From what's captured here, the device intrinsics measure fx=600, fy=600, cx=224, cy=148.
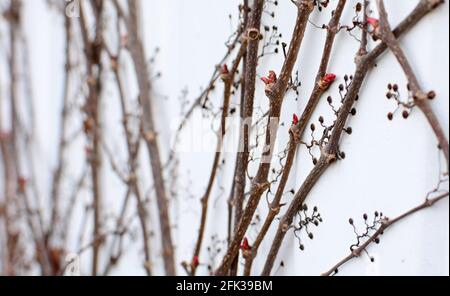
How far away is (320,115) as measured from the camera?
840mm

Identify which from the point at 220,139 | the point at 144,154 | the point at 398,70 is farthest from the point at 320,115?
the point at 144,154

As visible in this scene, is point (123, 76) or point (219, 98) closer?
point (219, 98)

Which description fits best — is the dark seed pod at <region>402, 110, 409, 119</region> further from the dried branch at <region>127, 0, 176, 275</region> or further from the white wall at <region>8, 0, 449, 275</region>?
the dried branch at <region>127, 0, 176, 275</region>

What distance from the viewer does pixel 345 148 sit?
79 centimetres

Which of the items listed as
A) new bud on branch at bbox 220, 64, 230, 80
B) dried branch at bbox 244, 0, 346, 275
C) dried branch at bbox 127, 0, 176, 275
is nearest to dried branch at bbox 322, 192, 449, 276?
dried branch at bbox 244, 0, 346, 275

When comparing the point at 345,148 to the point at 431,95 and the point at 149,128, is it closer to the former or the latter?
the point at 431,95

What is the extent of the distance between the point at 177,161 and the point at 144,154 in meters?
0.13

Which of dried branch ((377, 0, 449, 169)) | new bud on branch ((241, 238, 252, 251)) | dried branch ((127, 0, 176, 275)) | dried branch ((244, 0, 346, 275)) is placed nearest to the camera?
dried branch ((377, 0, 449, 169))

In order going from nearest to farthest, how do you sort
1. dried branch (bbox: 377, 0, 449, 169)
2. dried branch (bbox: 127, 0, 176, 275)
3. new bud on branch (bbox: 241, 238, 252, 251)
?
dried branch (bbox: 377, 0, 449, 169)
new bud on branch (bbox: 241, 238, 252, 251)
dried branch (bbox: 127, 0, 176, 275)

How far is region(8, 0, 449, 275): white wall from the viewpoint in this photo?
2.17 feet

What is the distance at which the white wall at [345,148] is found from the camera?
66cm

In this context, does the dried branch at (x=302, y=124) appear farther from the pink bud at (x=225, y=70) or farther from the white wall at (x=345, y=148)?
the pink bud at (x=225, y=70)
